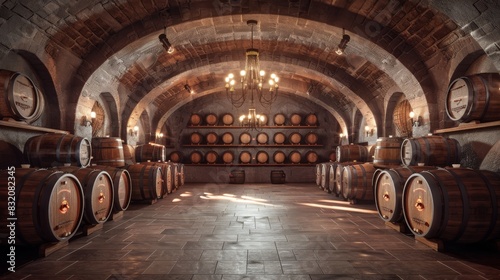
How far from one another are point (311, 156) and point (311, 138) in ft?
2.57

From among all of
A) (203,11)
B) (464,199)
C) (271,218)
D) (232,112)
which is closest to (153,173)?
(271,218)

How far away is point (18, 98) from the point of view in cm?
437

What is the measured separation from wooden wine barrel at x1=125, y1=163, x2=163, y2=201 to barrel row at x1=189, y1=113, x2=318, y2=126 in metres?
6.69

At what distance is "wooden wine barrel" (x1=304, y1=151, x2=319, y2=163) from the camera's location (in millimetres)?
13430

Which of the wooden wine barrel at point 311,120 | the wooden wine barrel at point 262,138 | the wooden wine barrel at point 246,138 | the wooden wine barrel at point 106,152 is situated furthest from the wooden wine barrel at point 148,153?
the wooden wine barrel at point 311,120

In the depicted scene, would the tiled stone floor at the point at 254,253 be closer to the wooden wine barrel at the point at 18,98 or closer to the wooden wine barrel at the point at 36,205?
the wooden wine barrel at the point at 36,205

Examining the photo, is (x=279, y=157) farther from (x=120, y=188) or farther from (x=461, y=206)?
(x=461, y=206)

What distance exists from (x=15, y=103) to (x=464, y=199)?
570 centimetres

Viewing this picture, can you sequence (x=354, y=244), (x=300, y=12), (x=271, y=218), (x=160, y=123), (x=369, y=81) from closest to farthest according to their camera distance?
(x=354, y=244) < (x=271, y=218) < (x=300, y=12) < (x=369, y=81) < (x=160, y=123)

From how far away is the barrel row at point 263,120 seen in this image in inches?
539

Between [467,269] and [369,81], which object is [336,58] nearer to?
Answer: [369,81]

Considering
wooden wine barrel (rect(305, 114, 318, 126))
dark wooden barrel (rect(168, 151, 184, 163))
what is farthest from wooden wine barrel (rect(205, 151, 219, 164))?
wooden wine barrel (rect(305, 114, 318, 126))

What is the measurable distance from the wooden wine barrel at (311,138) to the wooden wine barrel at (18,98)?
1046 cm

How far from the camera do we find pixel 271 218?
536 cm
